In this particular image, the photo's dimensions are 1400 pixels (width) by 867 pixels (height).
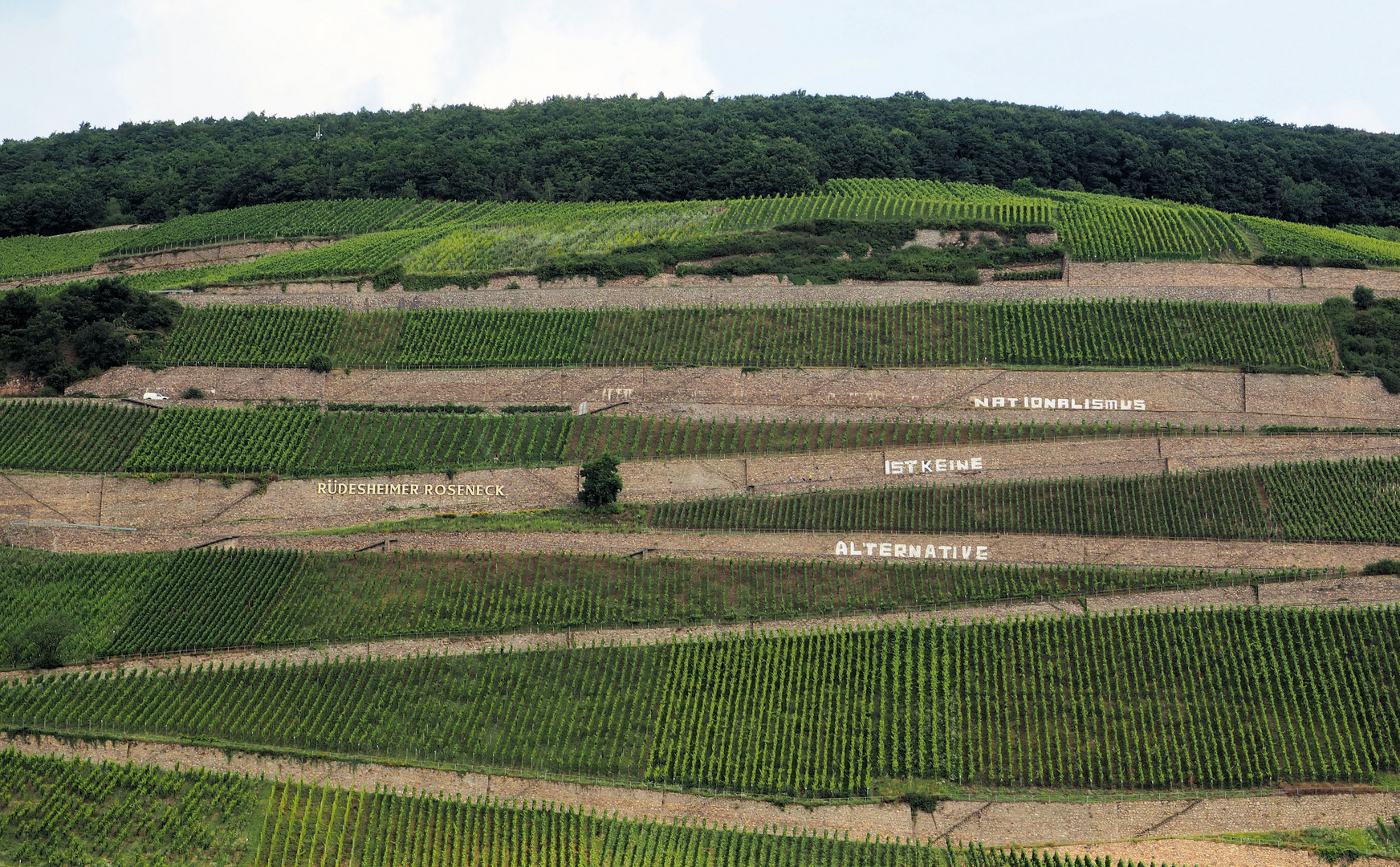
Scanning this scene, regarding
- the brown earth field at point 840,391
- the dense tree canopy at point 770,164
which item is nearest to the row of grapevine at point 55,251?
the dense tree canopy at point 770,164

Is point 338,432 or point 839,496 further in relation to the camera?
point 338,432

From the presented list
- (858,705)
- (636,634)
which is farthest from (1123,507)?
(636,634)

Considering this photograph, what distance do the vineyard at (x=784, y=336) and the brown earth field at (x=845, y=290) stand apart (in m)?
1.14

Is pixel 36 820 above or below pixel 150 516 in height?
below

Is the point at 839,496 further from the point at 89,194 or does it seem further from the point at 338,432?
the point at 89,194

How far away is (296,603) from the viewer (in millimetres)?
61562

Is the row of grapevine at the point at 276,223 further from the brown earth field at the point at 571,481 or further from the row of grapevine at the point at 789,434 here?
the row of grapevine at the point at 789,434

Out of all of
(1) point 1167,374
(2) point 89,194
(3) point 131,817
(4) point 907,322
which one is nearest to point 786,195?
(4) point 907,322

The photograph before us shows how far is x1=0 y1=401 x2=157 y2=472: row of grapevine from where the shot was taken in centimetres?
7194

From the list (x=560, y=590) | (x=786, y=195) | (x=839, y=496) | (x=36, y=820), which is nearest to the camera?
(x=36, y=820)

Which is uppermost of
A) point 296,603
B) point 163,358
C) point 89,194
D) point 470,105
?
point 470,105

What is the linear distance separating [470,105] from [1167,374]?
77.1m

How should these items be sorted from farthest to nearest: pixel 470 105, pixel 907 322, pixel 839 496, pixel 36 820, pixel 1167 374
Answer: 1. pixel 470 105
2. pixel 907 322
3. pixel 1167 374
4. pixel 839 496
5. pixel 36 820

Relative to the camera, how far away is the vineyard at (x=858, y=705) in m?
52.0
